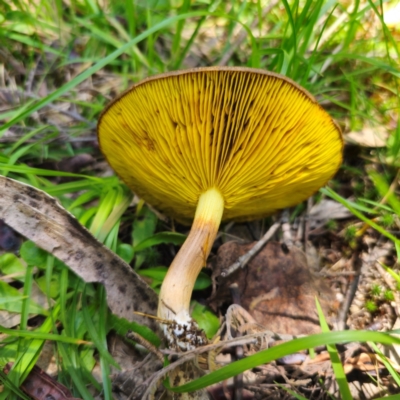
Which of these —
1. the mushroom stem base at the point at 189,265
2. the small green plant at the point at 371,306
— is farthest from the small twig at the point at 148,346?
the small green plant at the point at 371,306

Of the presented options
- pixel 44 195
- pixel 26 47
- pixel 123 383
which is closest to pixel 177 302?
pixel 123 383

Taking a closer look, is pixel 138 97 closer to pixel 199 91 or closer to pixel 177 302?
pixel 199 91

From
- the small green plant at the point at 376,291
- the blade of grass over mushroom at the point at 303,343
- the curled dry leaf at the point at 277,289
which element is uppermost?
the blade of grass over mushroom at the point at 303,343

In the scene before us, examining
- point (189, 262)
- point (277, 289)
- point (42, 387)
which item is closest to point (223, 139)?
point (189, 262)

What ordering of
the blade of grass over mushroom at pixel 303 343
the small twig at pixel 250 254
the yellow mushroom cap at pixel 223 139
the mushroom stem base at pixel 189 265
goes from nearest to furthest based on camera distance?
the blade of grass over mushroom at pixel 303 343 → the yellow mushroom cap at pixel 223 139 → the mushroom stem base at pixel 189 265 → the small twig at pixel 250 254

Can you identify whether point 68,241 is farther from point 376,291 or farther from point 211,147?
point 376,291

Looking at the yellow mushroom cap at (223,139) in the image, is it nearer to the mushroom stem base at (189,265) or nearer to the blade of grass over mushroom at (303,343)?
the mushroom stem base at (189,265)
